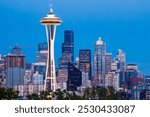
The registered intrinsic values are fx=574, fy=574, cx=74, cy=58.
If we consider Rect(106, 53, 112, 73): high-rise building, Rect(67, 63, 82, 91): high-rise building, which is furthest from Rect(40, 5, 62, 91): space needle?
Rect(106, 53, 112, 73): high-rise building

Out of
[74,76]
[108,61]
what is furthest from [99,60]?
[74,76]

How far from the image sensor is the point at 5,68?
3666 centimetres

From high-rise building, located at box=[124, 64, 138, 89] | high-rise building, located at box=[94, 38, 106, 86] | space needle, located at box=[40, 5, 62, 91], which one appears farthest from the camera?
high-rise building, located at box=[94, 38, 106, 86]

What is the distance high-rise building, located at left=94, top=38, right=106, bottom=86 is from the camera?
127 ft

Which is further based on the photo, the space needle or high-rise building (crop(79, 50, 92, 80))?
high-rise building (crop(79, 50, 92, 80))

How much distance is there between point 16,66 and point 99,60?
21.6 feet

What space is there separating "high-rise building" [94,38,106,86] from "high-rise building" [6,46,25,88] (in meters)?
4.90

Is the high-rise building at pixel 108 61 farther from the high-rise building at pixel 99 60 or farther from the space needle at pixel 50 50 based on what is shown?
the space needle at pixel 50 50

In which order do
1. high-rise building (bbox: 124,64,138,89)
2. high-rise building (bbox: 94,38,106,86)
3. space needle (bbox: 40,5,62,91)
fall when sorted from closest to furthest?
space needle (bbox: 40,5,62,91), high-rise building (bbox: 124,64,138,89), high-rise building (bbox: 94,38,106,86)

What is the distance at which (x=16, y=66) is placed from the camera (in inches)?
1496

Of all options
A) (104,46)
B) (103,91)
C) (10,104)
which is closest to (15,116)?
(10,104)

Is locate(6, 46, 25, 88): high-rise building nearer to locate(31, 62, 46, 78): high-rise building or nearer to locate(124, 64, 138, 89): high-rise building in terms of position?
locate(31, 62, 46, 78): high-rise building

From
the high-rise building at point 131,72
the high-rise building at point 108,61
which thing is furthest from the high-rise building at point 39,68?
the high-rise building at point 131,72

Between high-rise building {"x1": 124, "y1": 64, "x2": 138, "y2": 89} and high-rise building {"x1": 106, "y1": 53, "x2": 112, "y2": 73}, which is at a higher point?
high-rise building {"x1": 106, "y1": 53, "x2": 112, "y2": 73}
